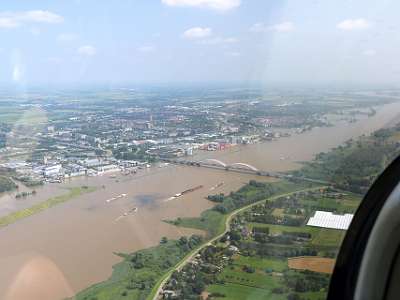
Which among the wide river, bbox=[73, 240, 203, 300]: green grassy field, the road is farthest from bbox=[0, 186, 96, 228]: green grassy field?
the road

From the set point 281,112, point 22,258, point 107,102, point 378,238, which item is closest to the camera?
point 378,238

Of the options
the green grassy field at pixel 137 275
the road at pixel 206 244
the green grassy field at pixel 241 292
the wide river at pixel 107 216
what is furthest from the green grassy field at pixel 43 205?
the green grassy field at pixel 241 292

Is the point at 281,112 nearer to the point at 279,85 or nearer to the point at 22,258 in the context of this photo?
the point at 279,85

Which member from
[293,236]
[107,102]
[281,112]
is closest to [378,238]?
[293,236]

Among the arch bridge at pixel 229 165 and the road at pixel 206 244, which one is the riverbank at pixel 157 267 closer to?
the road at pixel 206 244

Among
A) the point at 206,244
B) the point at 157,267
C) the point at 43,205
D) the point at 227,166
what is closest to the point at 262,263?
the point at 206,244

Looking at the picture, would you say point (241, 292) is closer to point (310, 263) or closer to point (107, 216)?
point (310, 263)

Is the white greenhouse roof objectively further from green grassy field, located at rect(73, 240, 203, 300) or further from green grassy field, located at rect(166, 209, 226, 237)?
green grassy field, located at rect(73, 240, 203, 300)
